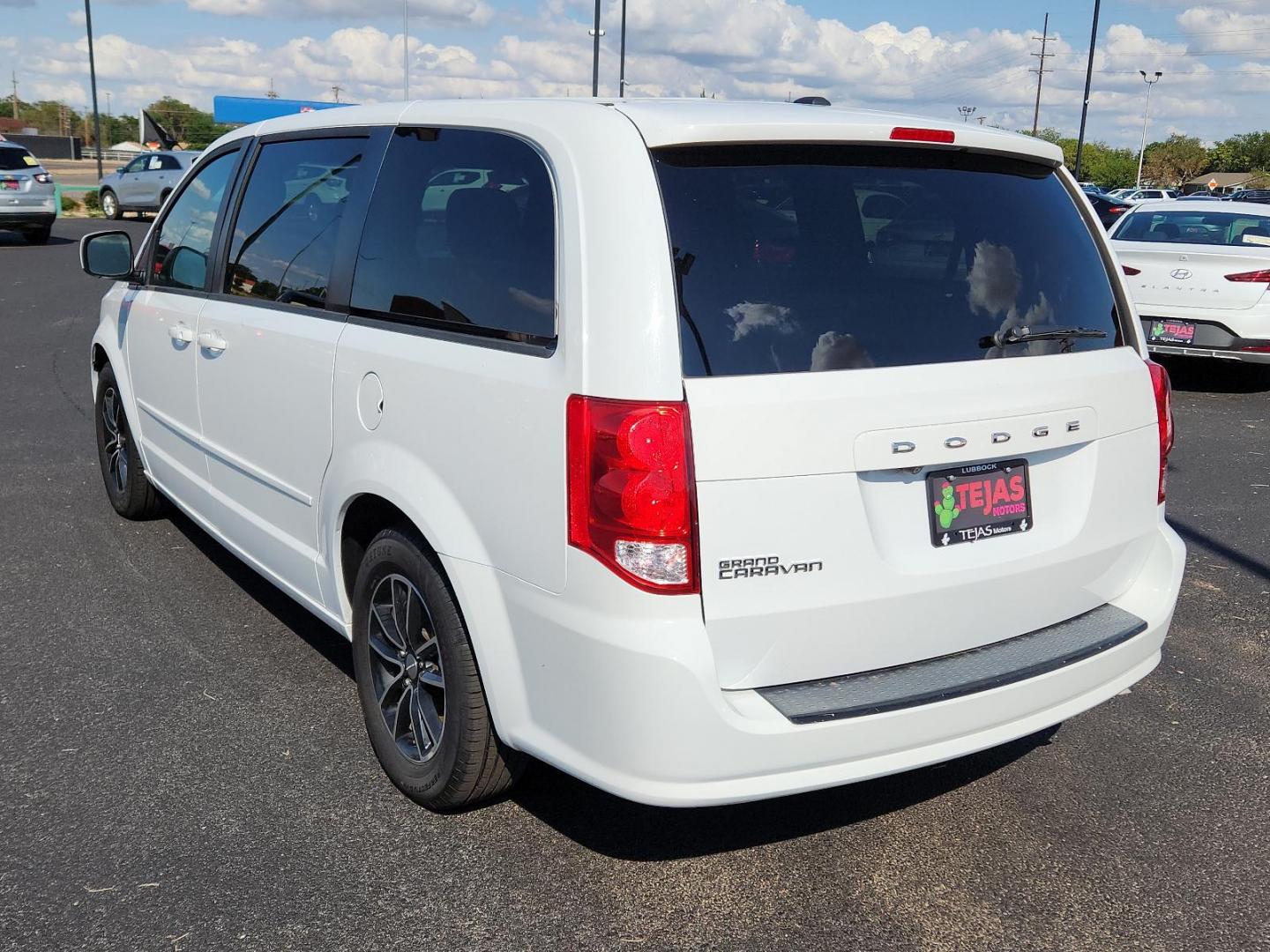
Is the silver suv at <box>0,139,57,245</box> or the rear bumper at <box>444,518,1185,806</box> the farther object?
the silver suv at <box>0,139,57,245</box>

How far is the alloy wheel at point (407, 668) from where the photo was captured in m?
3.21

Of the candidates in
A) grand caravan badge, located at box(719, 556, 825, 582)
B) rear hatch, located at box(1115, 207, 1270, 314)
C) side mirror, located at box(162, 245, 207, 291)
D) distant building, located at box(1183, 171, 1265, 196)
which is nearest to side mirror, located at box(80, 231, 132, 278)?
side mirror, located at box(162, 245, 207, 291)

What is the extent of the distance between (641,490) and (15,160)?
23248 mm

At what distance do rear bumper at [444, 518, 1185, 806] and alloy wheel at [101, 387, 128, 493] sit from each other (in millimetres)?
3588

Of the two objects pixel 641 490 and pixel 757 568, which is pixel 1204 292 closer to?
pixel 757 568

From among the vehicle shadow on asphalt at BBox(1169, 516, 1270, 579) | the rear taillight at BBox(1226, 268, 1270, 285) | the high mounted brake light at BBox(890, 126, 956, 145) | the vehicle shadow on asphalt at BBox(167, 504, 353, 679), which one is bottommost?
the vehicle shadow on asphalt at BBox(167, 504, 353, 679)

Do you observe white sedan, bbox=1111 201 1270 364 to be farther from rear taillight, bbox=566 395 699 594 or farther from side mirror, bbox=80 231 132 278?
rear taillight, bbox=566 395 699 594

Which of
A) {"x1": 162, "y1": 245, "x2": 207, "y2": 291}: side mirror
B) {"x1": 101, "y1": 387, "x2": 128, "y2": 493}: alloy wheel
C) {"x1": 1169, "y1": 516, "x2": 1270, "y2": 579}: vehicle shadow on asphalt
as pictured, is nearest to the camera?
{"x1": 162, "y1": 245, "x2": 207, "y2": 291}: side mirror

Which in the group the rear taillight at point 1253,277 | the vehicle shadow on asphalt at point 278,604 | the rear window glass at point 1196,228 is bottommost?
the vehicle shadow on asphalt at point 278,604

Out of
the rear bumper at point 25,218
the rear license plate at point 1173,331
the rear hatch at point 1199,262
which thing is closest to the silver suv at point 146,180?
the rear bumper at point 25,218

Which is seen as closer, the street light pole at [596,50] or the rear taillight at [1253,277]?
the rear taillight at [1253,277]

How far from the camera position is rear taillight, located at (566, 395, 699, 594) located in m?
2.47

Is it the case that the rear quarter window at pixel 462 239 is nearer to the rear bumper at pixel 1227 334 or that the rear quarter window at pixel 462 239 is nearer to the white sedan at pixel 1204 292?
the rear bumper at pixel 1227 334

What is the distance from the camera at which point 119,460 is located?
5.92 meters
